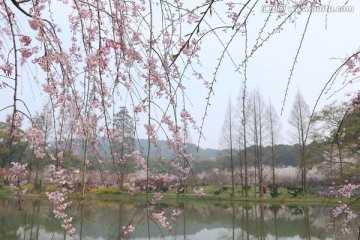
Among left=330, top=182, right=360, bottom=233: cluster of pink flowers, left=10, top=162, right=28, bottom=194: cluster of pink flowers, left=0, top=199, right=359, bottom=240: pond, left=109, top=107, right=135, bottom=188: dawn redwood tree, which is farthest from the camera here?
left=0, top=199, right=359, bottom=240: pond

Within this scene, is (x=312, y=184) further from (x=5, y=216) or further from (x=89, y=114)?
(x=89, y=114)

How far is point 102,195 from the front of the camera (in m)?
18.3

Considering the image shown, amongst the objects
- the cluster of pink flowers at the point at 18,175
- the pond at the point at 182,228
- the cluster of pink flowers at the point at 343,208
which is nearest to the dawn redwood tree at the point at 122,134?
the cluster of pink flowers at the point at 18,175

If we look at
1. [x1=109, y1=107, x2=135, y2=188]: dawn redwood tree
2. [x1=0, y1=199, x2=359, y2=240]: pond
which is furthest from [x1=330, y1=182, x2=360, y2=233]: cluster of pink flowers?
[x1=0, y1=199, x2=359, y2=240]: pond

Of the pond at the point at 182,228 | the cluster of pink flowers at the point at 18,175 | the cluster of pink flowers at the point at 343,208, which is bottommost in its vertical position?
the pond at the point at 182,228

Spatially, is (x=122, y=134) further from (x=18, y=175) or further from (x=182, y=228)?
(x=182, y=228)

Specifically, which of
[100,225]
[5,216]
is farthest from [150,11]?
[5,216]

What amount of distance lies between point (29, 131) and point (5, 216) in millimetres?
9465

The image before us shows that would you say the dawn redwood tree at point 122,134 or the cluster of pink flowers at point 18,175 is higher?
the dawn redwood tree at point 122,134

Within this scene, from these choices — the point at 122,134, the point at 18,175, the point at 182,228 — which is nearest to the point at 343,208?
the point at 122,134

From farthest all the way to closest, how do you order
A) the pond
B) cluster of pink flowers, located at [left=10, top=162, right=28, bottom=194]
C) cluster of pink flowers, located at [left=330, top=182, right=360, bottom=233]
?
the pond, cluster of pink flowers, located at [left=330, top=182, right=360, bottom=233], cluster of pink flowers, located at [left=10, top=162, right=28, bottom=194]

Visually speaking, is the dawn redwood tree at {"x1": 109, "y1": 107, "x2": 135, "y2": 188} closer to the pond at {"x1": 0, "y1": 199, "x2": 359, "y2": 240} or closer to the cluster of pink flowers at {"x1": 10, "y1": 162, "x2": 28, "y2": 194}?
the cluster of pink flowers at {"x1": 10, "y1": 162, "x2": 28, "y2": 194}

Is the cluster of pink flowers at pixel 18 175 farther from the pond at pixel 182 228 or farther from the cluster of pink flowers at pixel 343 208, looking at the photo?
the pond at pixel 182 228

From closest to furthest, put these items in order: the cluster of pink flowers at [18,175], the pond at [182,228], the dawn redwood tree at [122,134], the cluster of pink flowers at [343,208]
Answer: the cluster of pink flowers at [18,175] < the dawn redwood tree at [122,134] < the cluster of pink flowers at [343,208] < the pond at [182,228]
